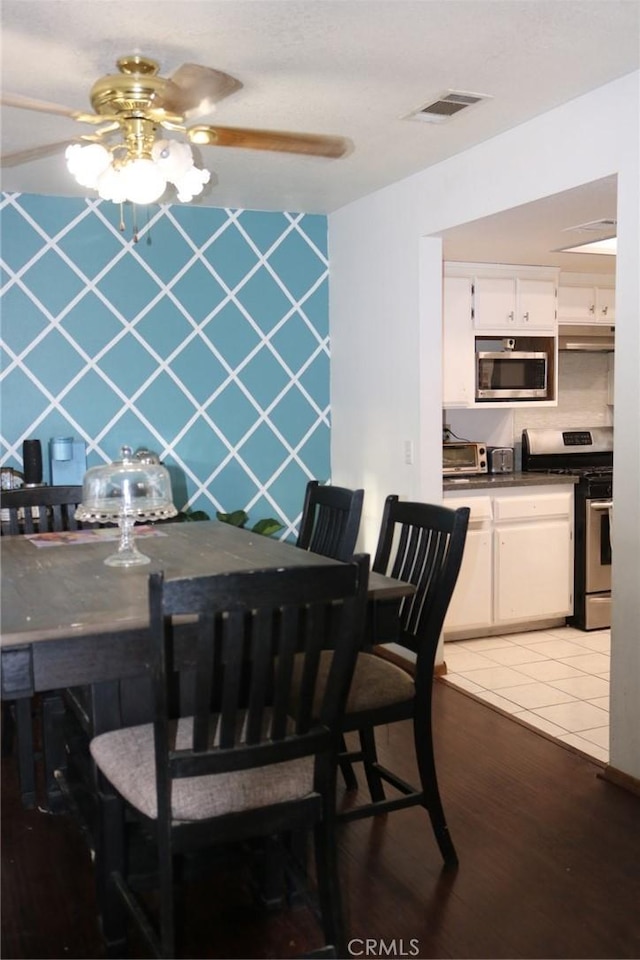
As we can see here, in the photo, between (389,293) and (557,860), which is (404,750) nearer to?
(557,860)

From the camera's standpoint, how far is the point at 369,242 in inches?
173

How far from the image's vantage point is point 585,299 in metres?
5.25

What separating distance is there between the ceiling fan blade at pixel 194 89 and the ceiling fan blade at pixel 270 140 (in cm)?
7

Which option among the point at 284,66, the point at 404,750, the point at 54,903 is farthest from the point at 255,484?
the point at 54,903

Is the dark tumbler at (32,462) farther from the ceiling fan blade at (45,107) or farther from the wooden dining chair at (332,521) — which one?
the ceiling fan blade at (45,107)

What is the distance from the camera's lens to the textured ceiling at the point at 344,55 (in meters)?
2.27

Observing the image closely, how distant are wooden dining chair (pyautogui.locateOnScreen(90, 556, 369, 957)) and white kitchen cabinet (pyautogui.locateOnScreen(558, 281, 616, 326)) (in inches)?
150

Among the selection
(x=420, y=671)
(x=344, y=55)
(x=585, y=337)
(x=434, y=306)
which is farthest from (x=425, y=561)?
(x=585, y=337)

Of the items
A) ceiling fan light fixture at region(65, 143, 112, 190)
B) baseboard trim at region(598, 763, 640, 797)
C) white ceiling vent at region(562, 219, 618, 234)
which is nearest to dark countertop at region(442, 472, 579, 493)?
white ceiling vent at region(562, 219, 618, 234)

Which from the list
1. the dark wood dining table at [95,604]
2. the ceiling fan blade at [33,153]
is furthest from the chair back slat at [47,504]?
the ceiling fan blade at [33,153]

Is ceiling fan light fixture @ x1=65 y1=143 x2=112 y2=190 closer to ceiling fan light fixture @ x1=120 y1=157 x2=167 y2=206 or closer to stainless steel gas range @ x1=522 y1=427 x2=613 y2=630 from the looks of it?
ceiling fan light fixture @ x1=120 y1=157 x2=167 y2=206

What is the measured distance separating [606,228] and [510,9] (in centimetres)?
175

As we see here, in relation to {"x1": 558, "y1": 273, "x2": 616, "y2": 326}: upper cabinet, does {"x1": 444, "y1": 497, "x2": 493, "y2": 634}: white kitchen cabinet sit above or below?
below

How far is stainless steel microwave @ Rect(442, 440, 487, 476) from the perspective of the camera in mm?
4898
